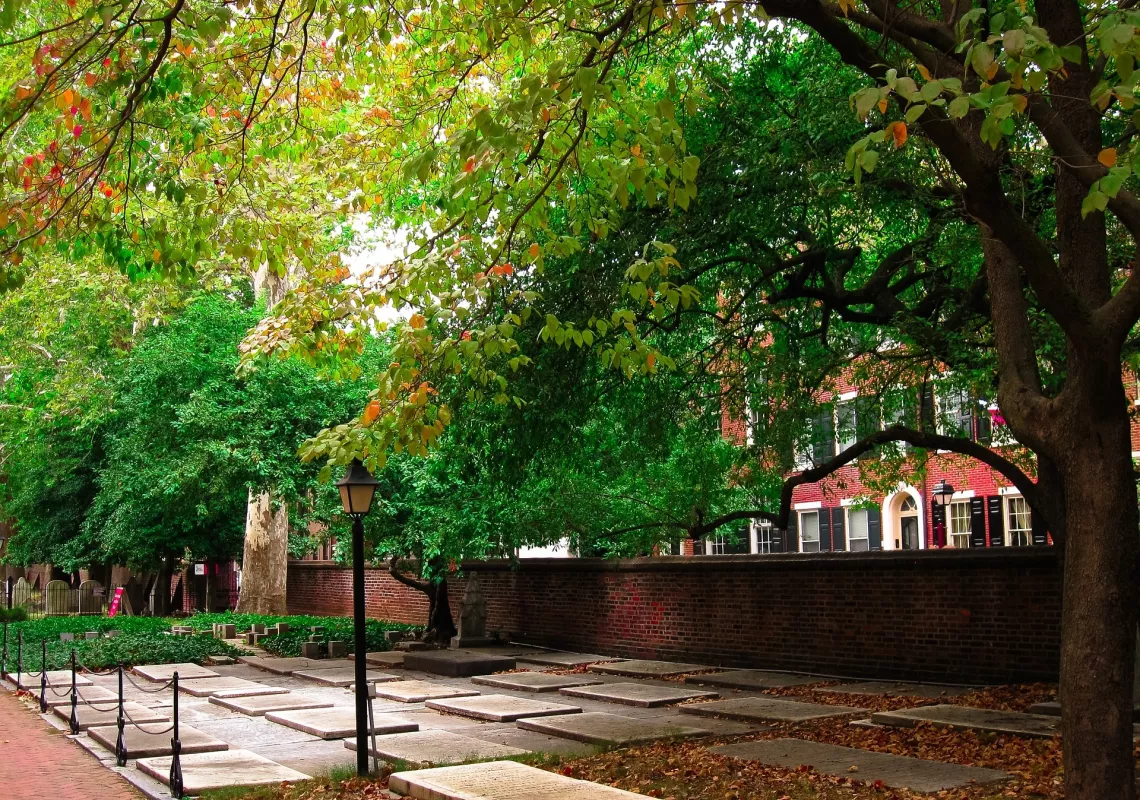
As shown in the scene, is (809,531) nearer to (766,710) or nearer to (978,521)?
(978,521)

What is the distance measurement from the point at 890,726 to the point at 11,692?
15696mm

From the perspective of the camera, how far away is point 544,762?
35.3 ft

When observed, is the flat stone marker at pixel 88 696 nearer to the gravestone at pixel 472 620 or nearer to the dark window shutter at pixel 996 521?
the gravestone at pixel 472 620

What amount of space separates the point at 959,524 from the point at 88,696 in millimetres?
25710

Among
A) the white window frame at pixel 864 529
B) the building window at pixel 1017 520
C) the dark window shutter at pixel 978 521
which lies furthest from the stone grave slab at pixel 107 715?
the white window frame at pixel 864 529

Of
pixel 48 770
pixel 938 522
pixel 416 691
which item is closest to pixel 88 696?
pixel 416 691

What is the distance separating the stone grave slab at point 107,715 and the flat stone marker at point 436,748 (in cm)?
348

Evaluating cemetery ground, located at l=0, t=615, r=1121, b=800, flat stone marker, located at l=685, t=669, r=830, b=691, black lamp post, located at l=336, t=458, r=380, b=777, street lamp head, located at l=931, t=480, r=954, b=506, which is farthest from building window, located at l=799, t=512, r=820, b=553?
black lamp post, located at l=336, t=458, r=380, b=777

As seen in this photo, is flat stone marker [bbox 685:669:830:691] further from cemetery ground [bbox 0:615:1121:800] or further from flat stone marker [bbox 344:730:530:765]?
flat stone marker [bbox 344:730:530:765]

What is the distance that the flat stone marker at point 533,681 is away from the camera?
688 inches

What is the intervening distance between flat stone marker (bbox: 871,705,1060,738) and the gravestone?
1287cm

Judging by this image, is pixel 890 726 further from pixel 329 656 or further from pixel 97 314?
pixel 97 314

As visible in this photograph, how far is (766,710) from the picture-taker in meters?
13.8

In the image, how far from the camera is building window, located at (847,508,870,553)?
37312 mm
